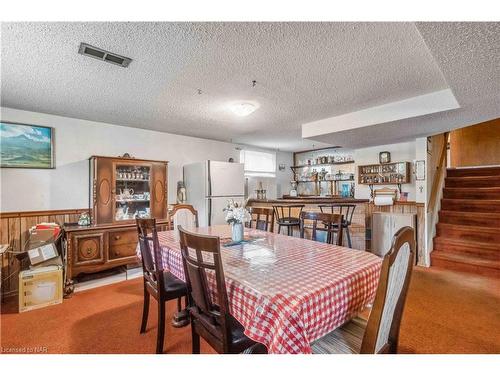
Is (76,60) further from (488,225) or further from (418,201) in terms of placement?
(488,225)

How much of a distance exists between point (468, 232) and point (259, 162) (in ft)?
13.7

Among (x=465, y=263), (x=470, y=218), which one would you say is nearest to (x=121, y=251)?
→ (x=465, y=263)

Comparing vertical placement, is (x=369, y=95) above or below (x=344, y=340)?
above

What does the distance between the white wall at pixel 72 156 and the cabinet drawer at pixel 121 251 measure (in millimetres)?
852

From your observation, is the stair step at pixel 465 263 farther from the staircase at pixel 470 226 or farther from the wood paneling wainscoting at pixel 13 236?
the wood paneling wainscoting at pixel 13 236

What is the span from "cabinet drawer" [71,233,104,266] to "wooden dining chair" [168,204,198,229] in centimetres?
97

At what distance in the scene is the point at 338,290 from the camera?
121 centimetres

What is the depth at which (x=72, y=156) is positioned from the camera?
11.6ft

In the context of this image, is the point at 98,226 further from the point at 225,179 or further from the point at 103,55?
the point at 103,55

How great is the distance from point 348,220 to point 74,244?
370cm

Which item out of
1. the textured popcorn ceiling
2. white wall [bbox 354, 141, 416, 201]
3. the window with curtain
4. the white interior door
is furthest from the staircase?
the window with curtain

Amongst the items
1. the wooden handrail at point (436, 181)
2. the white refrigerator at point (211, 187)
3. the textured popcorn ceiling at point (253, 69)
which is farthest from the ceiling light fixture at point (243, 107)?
the wooden handrail at point (436, 181)

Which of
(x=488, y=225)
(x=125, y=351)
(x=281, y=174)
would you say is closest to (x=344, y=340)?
(x=125, y=351)

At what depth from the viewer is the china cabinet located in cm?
308
